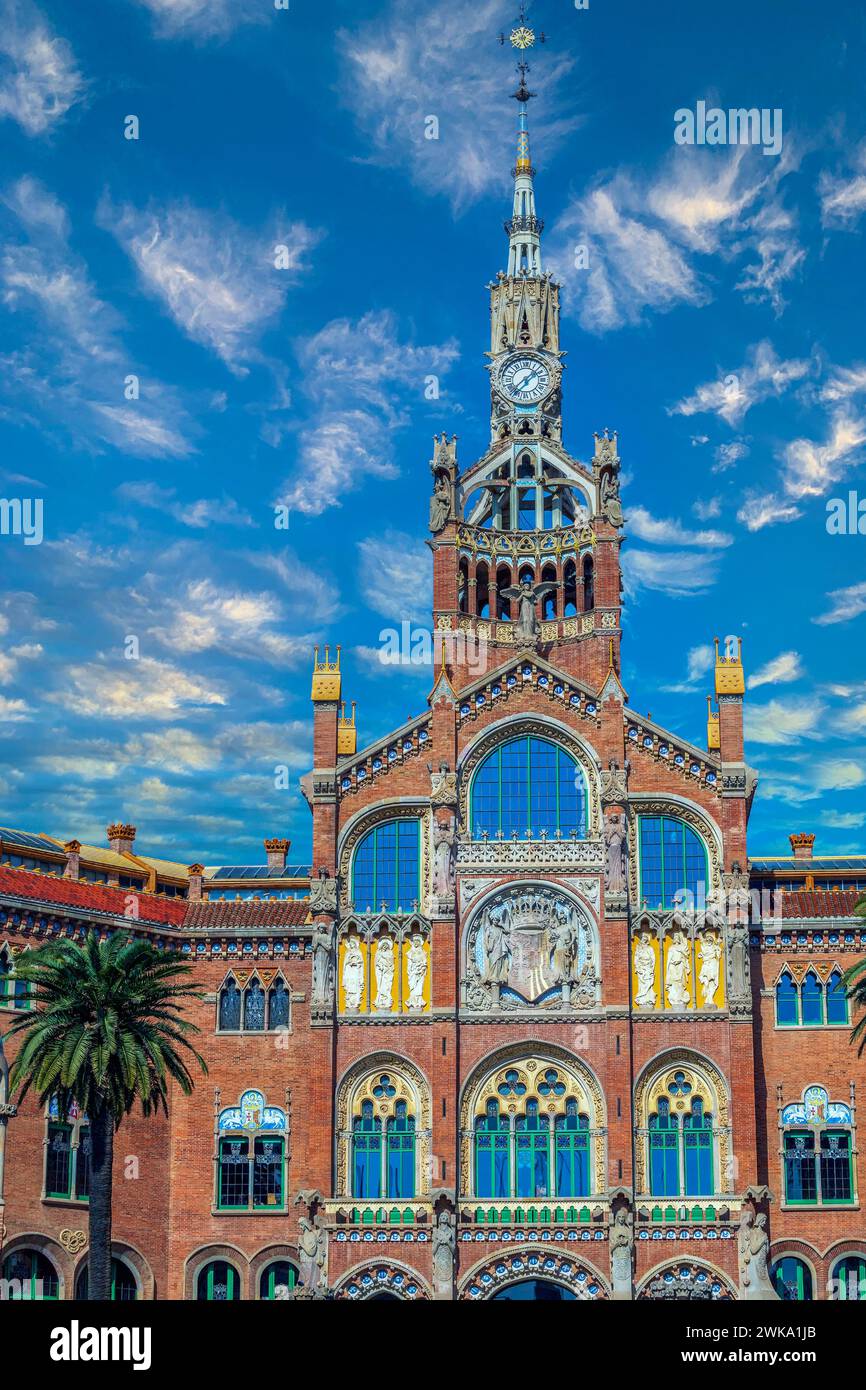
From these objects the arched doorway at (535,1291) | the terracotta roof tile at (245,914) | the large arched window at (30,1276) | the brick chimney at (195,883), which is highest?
the brick chimney at (195,883)

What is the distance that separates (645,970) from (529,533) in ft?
69.1

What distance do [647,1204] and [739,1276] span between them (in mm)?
4135

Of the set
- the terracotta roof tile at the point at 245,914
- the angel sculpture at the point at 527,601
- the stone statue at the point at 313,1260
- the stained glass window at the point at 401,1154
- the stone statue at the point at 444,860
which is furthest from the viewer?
the angel sculpture at the point at 527,601

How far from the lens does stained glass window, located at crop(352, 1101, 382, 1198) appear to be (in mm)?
69500

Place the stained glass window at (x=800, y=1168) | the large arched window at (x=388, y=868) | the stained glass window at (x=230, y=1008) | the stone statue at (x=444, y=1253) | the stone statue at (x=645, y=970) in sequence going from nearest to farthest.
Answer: the stone statue at (x=444, y=1253) → the stained glass window at (x=800, y=1168) → the stone statue at (x=645, y=970) → the large arched window at (x=388, y=868) → the stained glass window at (x=230, y=1008)

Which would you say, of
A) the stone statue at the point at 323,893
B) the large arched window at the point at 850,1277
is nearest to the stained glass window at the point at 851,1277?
the large arched window at the point at 850,1277

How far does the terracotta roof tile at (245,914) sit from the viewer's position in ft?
243

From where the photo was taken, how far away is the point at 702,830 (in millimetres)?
72375

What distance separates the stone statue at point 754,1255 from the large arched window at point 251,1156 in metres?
17.9

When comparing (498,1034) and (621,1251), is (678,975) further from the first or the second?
(621,1251)

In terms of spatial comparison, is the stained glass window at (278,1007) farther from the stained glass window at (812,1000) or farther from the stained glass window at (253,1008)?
the stained glass window at (812,1000)

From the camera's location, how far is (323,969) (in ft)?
233

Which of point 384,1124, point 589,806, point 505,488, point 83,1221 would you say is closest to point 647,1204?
point 384,1124

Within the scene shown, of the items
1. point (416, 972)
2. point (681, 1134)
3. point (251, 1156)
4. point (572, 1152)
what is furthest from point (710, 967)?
point (251, 1156)
